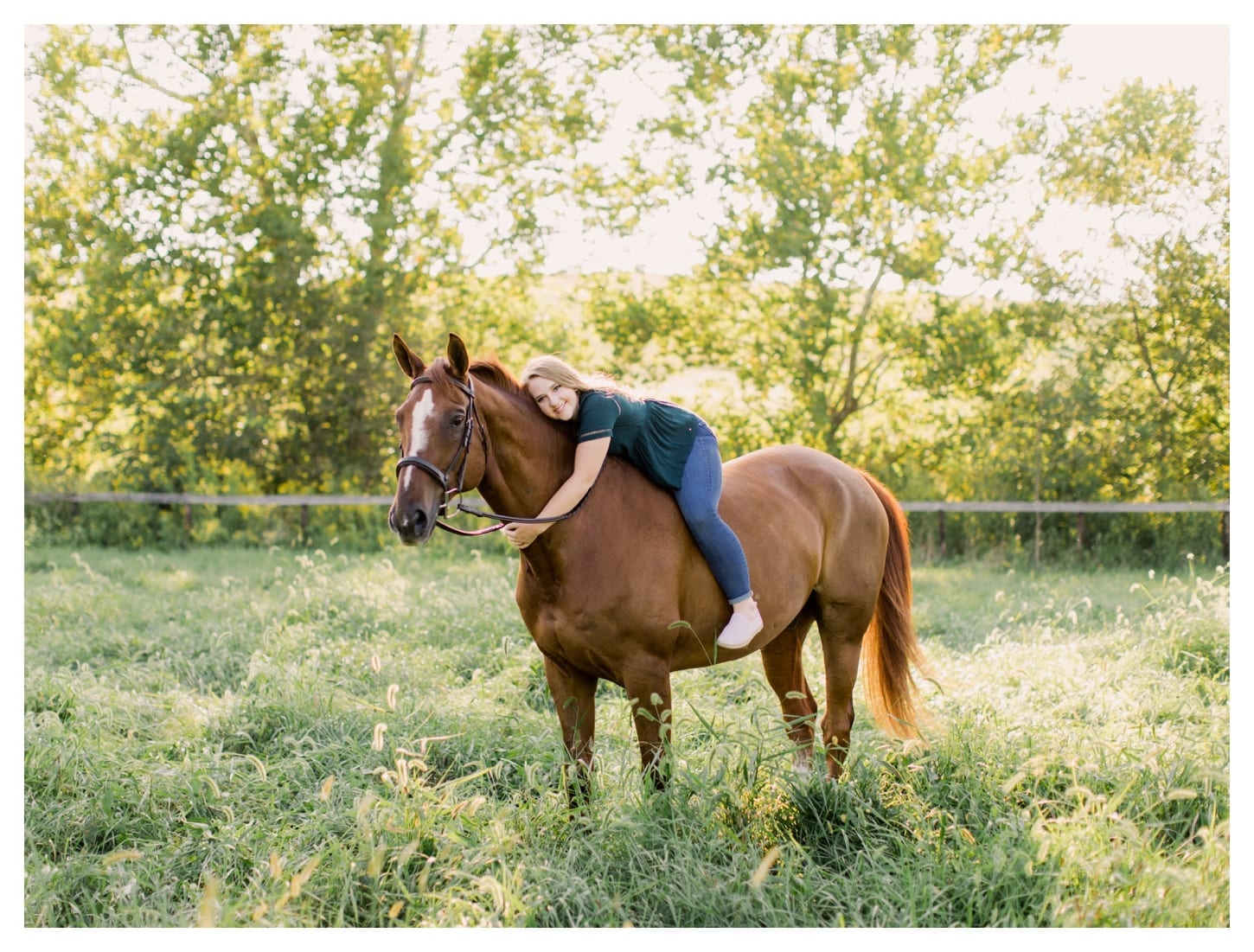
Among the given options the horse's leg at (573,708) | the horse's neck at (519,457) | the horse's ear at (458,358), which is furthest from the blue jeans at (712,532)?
the horse's ear at (458,358)

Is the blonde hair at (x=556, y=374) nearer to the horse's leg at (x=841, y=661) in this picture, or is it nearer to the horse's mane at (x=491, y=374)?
the horse's mane at (x=491, y=374)

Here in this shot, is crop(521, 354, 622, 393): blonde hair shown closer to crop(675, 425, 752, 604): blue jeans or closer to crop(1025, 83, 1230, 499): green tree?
crop(675, 425, 752, 604): blue jeans

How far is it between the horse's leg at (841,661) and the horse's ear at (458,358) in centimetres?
211

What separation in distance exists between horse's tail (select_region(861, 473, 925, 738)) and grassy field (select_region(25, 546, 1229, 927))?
Result: 0.18 m

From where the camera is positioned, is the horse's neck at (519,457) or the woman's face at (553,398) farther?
the woman's face at (553,398)

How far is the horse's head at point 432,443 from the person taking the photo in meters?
2.88

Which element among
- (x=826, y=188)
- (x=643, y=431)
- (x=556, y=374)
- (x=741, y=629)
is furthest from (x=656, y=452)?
(x=826, y=188)

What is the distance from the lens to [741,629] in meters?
3.53

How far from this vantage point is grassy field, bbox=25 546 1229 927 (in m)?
2.82

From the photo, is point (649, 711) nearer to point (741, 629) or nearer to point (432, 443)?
point (741, 629)

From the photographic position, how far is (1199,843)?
321 centimetres

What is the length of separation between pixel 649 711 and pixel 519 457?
1078 millimetres

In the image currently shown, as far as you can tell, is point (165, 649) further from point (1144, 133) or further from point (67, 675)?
point (1144, 133)

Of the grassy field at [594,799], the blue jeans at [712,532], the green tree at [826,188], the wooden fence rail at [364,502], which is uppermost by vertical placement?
the green tree at [826,188]
